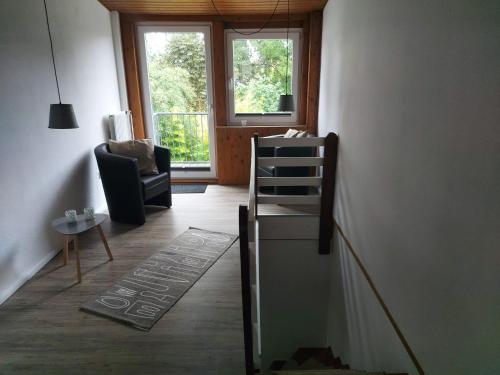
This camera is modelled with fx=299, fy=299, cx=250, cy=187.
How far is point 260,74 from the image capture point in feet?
14.4

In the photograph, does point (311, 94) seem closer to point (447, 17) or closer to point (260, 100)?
point (260, 100)

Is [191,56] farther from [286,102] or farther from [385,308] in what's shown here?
[385,308]

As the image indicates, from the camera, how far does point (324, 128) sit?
387 centimetres

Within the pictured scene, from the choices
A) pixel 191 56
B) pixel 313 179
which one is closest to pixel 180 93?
pixel 191 56

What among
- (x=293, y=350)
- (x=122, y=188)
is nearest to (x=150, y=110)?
(x=122, y=188)

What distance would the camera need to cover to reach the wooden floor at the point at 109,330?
168cm

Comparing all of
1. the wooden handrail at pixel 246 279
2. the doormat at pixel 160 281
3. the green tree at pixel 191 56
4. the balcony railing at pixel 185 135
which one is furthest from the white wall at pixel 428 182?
the balcony railing at pixel 185 135

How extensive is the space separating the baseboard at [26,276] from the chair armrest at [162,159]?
1.43 m

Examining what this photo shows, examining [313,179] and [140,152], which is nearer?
[313,179]

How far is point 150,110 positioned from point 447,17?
13.6 feet

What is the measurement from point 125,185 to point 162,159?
708mm

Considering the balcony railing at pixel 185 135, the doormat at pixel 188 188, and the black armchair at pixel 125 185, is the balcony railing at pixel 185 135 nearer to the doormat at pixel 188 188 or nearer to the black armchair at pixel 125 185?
the doormat at pixel 188 188

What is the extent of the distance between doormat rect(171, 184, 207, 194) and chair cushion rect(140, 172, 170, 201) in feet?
2.59

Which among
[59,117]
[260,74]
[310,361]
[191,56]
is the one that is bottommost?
[310,361]
